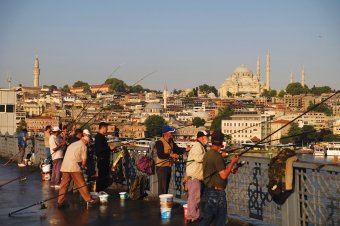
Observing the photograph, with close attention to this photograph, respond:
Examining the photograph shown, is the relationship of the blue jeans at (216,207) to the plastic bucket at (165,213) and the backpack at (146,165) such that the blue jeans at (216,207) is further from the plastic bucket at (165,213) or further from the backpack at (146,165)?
the backpack at (146,165)

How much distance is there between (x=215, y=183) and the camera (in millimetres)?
6172

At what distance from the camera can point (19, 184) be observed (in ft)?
38.9

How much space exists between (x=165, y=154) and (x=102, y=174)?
1711 millimetres

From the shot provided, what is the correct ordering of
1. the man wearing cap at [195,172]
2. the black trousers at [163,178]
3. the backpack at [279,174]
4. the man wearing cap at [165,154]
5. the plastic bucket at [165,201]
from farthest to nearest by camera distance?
the black trousers at [163,178], the man wearing cap at [165,154], the plastic bucket at [165,201], the man wearing cap at [195,172], the backpack at [279,174]

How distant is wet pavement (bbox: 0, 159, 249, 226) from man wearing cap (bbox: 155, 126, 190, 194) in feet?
1.19

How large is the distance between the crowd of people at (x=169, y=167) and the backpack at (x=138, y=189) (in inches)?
23.6

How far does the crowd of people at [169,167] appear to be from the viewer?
6.20 m

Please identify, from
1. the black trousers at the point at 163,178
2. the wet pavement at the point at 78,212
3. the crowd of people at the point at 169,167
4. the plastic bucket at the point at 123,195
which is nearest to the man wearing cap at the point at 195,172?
the crowd of people at the point at 169,167

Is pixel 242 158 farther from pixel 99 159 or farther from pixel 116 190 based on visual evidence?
pixel 116 190

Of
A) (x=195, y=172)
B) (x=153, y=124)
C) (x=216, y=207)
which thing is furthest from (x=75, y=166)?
(x=153, y=124)

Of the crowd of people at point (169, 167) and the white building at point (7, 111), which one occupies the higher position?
the white building at point (7, 111)

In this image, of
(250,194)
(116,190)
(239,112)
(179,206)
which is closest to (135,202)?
(179,206)

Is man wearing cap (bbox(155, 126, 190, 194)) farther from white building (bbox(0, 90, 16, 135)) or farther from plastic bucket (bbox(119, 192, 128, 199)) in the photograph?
white building (bbox(0, 90, 16, 135))

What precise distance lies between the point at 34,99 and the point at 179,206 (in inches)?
7325
